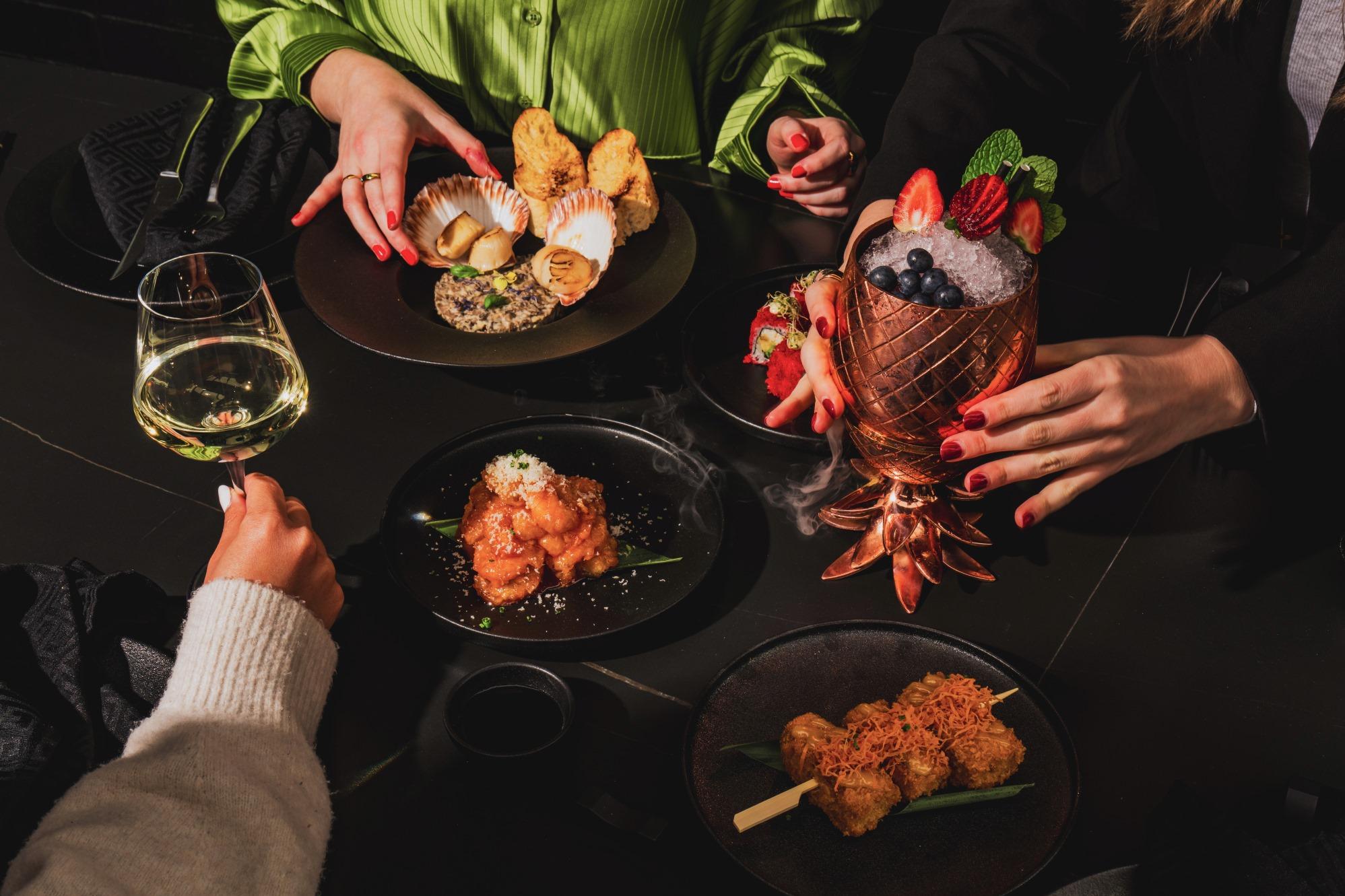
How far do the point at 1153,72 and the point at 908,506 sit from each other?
110 cm

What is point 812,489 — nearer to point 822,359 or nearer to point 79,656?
point 822,359

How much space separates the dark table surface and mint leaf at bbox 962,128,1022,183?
1.67 feet

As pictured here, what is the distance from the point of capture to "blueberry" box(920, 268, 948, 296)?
1.02 metres

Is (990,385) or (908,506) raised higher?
(990,385)

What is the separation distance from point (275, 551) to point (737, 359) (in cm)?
76

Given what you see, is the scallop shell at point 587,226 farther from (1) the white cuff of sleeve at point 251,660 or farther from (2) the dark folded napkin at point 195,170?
(1) the white cuff of sleeve at point 251,660

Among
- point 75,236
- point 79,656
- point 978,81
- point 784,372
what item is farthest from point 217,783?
Answer: point 978,81

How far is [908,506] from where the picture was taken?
128cm

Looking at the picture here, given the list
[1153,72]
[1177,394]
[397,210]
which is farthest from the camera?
[1153,72]

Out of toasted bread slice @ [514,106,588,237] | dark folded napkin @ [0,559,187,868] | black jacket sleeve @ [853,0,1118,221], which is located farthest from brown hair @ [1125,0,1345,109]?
dark folded napkin @ [0,559,187,868]

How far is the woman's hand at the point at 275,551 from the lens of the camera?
110 cm

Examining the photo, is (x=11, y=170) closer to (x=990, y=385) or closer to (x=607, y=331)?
(x=607, y=331)

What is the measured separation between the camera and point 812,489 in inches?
54.8

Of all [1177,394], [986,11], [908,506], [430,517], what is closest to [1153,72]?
[986,11]
